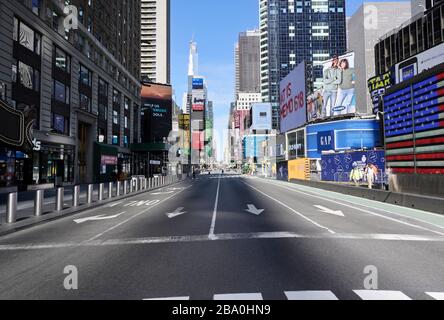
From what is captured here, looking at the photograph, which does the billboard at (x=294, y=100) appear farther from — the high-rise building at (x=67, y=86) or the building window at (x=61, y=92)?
the building window at (x=61, y=92)

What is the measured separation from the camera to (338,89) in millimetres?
55969

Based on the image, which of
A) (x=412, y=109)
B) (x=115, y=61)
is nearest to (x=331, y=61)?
(x=115, y=61)

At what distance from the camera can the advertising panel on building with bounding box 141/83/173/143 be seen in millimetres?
Result: 82938

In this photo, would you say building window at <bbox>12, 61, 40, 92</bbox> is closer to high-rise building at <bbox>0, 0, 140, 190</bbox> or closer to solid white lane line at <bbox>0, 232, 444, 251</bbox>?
high-rise building at <bbox>0, 0, 140, 190</bbox>

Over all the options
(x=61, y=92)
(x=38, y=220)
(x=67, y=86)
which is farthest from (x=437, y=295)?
(x=67, y=86)

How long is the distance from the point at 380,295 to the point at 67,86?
39.3m

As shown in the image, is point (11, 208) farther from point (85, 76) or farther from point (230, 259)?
point (85, 76)

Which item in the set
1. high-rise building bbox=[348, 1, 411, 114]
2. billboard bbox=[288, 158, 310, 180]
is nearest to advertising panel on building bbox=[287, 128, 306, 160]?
billboard bbox=[288, 158, 310, 180]

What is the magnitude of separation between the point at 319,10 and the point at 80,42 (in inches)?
6742

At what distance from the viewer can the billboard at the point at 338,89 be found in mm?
55344

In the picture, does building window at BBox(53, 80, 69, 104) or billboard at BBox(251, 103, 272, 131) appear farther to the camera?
billboard at BBox(251, 103, 272, 131)

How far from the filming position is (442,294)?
4633mm

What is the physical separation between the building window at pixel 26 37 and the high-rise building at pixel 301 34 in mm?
163550

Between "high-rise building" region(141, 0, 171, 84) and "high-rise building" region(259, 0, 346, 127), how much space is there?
65374 millimetres
